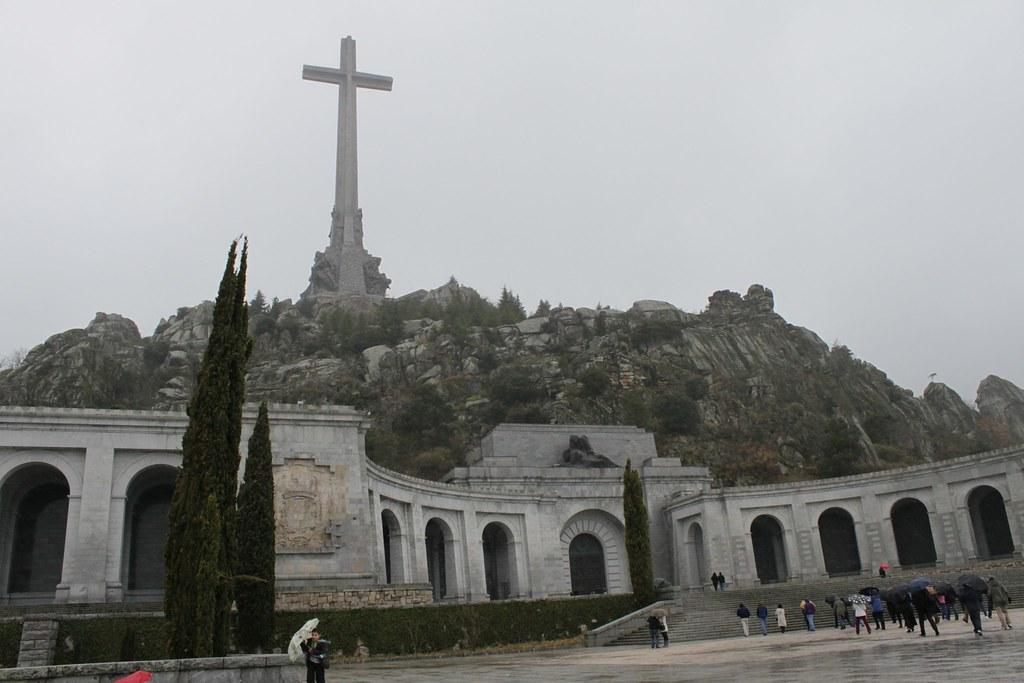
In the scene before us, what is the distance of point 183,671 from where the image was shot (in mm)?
10883

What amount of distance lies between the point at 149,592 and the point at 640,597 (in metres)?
17.2

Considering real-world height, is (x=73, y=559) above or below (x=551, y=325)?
below

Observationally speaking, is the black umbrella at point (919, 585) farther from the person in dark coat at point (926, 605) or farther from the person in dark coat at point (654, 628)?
the person in dark coat at point (654, 628)

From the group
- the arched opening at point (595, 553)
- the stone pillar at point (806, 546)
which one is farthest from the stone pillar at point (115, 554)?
the stone pillar at point (806, 546)

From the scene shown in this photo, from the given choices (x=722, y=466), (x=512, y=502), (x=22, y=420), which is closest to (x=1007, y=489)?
(x=512, y=502)

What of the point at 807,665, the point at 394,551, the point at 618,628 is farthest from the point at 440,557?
the point at 807,665

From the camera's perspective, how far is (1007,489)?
115ft

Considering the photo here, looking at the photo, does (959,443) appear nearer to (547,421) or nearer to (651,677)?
(547,421)

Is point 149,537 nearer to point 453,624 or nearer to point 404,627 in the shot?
point 404,627

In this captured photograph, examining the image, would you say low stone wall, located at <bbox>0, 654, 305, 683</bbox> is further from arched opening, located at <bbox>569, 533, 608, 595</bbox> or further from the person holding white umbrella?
arched opening, located at <bbox>569, 533, 608, 595</bbox>

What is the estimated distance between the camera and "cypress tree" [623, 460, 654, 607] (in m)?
31.3

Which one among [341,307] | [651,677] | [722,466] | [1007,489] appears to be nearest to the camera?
[651,677]

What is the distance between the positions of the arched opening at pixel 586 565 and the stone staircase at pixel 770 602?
8.21 meters

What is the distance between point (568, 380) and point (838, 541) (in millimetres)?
30027
